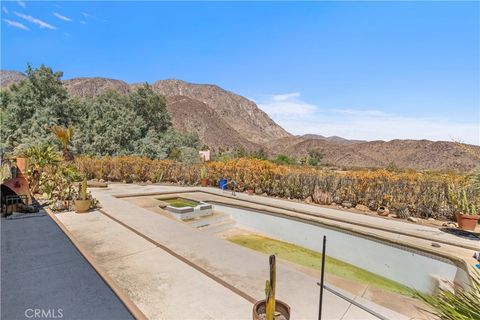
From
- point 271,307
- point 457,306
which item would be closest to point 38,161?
point 271,307

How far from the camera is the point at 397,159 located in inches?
2167

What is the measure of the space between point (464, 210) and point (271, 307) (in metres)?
7.85

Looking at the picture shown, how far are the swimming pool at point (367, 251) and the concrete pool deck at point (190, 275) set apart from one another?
2399 millimetres

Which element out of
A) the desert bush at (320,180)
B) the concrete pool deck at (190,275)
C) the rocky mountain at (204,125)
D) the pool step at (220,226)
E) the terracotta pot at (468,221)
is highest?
the rocky mountain at (204,125)

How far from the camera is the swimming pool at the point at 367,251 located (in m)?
4.99

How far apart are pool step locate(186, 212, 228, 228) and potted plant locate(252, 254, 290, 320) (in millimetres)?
4934

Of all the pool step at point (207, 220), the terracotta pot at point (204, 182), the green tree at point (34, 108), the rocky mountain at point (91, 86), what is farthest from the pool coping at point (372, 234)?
the rocky mountain at point (91, 86)

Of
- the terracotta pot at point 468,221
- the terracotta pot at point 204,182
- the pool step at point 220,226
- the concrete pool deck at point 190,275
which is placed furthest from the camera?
the terracotta pot at point 204,182

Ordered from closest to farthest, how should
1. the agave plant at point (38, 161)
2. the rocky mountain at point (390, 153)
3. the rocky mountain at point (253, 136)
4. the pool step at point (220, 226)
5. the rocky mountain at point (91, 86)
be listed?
1. the pool step at point (220, 226)
2. the agave plant at point (38, 161)
3. the rocky mountain at point (390, 153)
4. the rocky mountain at point (253, 136)
5. the rocky mountain at point (91, 86)

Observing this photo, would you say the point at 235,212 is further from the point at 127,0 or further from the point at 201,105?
the point at 201,105

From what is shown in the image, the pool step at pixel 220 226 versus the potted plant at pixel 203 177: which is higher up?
the potted plant at pixel 203 177

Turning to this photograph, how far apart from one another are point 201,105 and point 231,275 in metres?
72.3

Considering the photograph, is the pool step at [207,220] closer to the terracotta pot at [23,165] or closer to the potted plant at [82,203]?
the potted plant at [82,203]

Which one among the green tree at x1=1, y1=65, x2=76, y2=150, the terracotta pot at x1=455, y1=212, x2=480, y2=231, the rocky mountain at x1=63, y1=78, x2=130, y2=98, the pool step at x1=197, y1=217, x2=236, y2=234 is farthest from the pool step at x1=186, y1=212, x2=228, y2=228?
the rocky mountain at x1=63, y1=78, x2=130, y2=98
